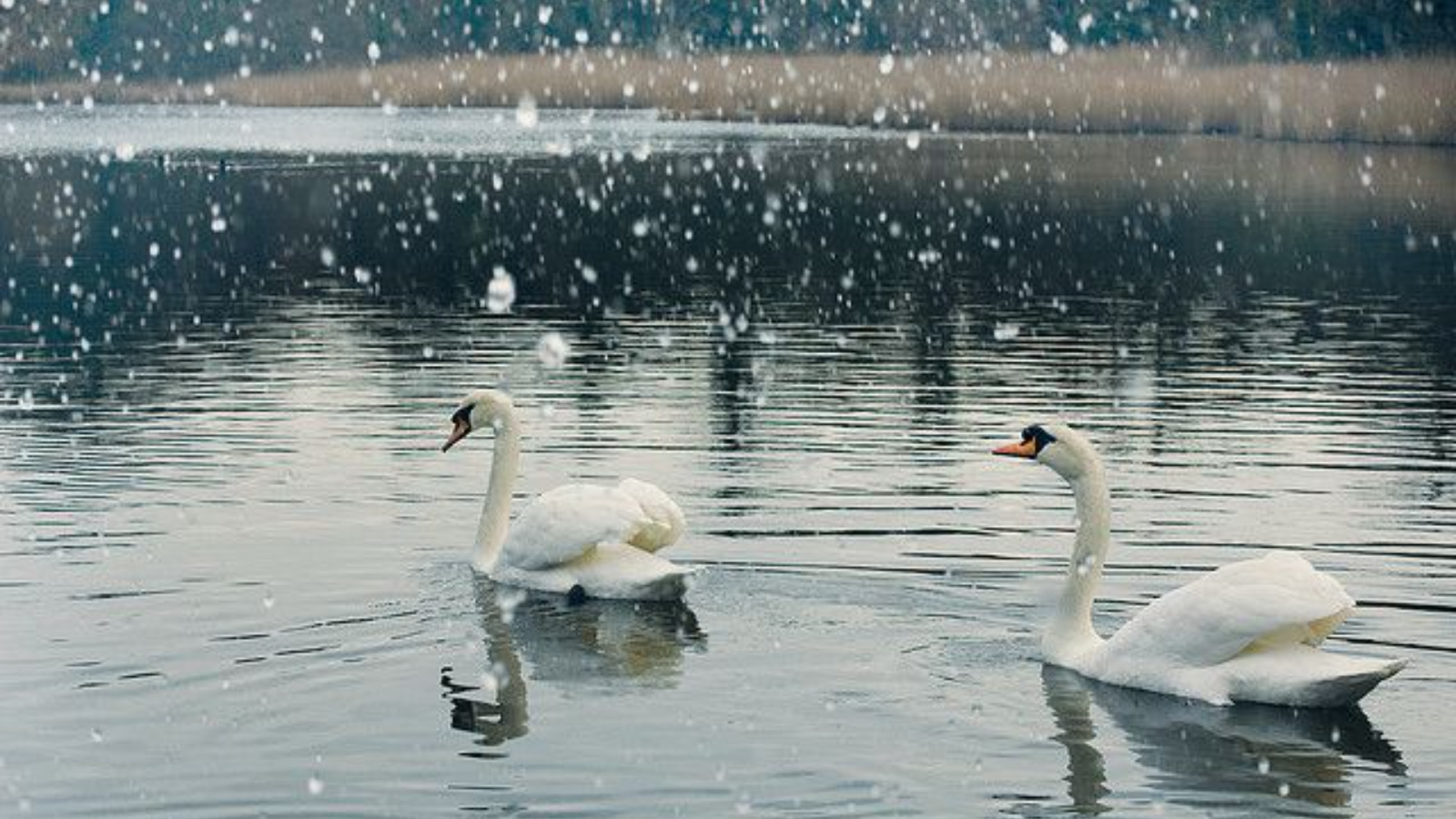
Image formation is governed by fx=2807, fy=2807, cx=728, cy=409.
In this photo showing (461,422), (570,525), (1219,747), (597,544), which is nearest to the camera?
(1219,747)

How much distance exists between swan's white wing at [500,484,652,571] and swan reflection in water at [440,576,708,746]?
30 centimetres

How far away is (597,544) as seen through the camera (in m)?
18.3

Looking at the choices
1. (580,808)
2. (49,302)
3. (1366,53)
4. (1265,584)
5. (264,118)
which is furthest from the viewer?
(264,118)

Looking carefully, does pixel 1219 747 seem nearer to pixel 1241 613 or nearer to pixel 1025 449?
pixel 1241 613

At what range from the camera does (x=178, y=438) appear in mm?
25844

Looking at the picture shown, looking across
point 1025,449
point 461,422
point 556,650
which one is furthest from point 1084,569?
point 461,422

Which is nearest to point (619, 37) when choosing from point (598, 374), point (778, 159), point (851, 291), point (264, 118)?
point (264, 118)

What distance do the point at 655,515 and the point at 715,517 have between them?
310 cm

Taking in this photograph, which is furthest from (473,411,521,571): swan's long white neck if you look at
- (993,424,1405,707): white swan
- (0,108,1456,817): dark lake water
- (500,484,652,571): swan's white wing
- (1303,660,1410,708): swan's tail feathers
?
(1303,660,1410,708): swan's tail feathers

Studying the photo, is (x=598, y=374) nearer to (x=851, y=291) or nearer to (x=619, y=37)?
(x=851, y=291)

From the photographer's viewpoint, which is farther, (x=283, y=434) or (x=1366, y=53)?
(x=1366, y=53)

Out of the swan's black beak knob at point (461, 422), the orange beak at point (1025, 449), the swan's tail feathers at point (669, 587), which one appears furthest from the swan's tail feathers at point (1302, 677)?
the swan's black beak knob at point (461, 422)

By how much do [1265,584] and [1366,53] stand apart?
10902 centimetres

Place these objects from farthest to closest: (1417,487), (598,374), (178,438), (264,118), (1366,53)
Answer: (264,118), (1366,53), (598,374), (178,438), (1417,487)
